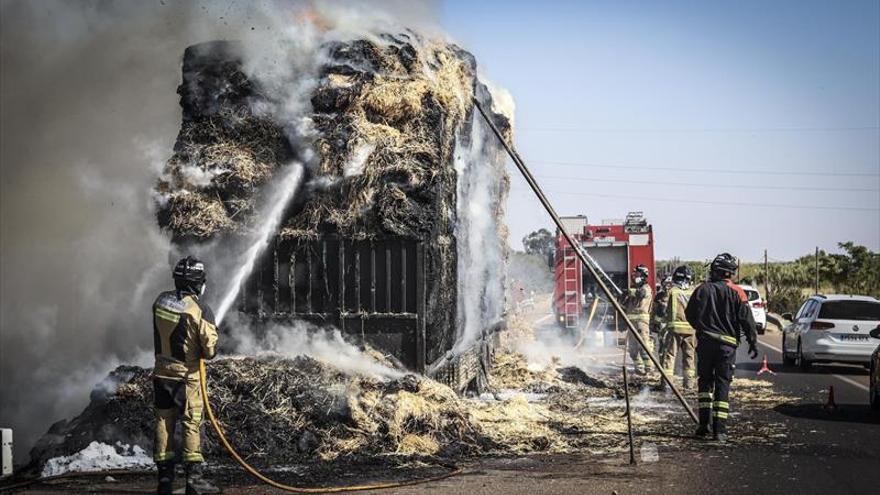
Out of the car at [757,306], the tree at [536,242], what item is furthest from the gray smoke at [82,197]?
the tree at [536,242]

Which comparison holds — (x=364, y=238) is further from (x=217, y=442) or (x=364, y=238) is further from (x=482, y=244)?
(x=482, y=244)

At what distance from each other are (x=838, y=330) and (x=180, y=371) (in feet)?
45.6

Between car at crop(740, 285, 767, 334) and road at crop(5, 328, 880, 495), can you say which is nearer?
road at crop(5, 328, 880, 495)

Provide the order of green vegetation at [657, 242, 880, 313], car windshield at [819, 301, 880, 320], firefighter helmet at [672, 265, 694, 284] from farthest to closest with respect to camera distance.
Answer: green vegetation at [657, 242, 880, 313] → car windshield at [819, 301, 880, 320] → firefighter helmet at [672, 265, 694, 284]

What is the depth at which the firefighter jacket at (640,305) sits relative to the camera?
17.1 m

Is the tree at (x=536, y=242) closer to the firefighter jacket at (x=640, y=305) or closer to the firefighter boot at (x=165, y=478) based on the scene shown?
the firefighter jacket at (x=640, y=305)

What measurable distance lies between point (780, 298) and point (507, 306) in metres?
30.6

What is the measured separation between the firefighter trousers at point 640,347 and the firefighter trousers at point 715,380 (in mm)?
5480

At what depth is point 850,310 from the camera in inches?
720

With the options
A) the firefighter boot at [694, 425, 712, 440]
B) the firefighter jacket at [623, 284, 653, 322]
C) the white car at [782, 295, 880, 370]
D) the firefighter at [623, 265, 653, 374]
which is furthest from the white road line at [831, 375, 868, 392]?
the firefighter boot at [694, 425, 712, 440]

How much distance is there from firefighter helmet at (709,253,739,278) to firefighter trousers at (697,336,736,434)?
31.6 inches

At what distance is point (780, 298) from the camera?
45719mm

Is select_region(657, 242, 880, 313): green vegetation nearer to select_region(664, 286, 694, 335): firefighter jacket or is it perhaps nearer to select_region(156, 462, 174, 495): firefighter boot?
select_region(664, 286, 694, 335): firefighter jacket

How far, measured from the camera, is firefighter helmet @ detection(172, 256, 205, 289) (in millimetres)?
7738
